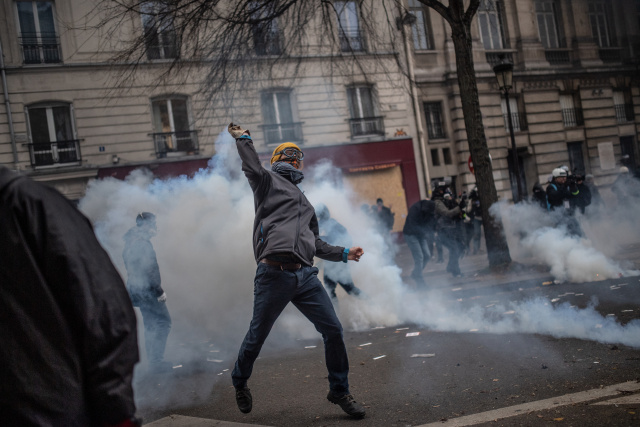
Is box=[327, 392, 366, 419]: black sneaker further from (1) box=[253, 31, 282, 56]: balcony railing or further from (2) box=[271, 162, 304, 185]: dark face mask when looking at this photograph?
(1) box=[253, 31, 282, 56]: balcony railing

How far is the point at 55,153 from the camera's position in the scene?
51.8 feet

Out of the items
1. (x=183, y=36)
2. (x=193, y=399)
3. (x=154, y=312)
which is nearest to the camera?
(x=193, y=399)

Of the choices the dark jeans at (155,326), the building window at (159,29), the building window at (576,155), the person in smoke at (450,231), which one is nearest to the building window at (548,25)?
the building window at (576,155)

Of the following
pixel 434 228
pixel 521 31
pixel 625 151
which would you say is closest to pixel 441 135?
pixel 521 31

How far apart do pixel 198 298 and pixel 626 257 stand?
25.5ft

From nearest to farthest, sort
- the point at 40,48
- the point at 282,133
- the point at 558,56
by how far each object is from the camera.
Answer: the point at 40,48, the point at 282,133, the point at 558,56

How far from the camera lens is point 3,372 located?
4.69 feet

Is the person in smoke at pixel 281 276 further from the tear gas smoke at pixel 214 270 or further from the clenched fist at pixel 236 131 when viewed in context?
the tear gas smoke at pixel 214 270

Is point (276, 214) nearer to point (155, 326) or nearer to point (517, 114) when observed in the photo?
point (155, 326)

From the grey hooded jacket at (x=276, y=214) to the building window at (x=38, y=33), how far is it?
1267cm

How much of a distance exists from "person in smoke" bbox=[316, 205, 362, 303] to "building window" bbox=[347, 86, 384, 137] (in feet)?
40.5

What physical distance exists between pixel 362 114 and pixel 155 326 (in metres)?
14.7

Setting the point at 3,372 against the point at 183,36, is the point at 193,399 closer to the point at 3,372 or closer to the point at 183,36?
the point at 3,372

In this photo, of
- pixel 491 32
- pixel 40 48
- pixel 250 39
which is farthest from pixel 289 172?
pixel 491 32
